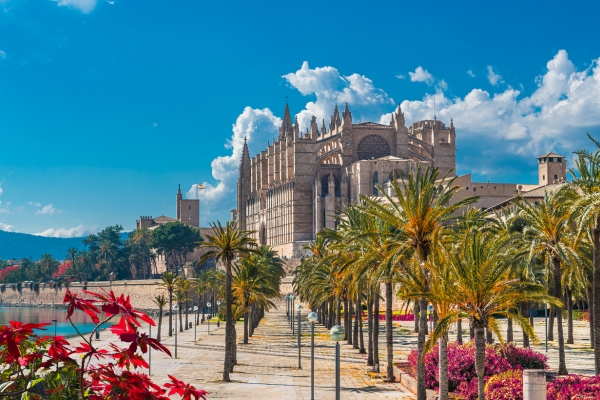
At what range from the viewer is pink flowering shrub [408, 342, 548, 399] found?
20.3m

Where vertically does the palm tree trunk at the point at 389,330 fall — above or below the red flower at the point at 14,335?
below

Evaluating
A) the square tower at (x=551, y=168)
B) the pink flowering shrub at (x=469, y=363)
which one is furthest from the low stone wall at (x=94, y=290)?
the pink flowering shrub at (x=469, y=363)

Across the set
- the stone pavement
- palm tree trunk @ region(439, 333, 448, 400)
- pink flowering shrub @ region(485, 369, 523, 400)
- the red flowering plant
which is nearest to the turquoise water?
the stone pavement

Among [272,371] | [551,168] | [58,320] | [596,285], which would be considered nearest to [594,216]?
[596,285]

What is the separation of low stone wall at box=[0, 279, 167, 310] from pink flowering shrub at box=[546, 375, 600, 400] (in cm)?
7491

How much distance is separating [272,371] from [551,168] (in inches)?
2577

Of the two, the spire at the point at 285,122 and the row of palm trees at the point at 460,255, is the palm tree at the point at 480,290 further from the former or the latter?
the spire at the point at 285,122

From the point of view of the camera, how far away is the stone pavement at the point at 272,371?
21.6m

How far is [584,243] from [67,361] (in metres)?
22.5

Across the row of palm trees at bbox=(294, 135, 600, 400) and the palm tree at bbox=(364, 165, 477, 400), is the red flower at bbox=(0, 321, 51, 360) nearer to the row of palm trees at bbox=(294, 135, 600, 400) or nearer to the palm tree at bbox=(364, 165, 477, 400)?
the row of palm trees at bbox=(294, 135, 600, 400)

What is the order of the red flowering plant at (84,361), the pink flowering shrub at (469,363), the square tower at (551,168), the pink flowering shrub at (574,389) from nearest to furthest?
1. the red flowering plant at (84,361)
2. the pink flowering shrub at (574,389)
3. the pink flowering shrub at (469,363)
4. the square tower at (551,168)

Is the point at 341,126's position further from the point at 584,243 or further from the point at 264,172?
the point at 584,243

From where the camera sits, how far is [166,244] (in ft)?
388

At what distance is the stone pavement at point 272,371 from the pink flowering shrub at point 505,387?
3344mm
